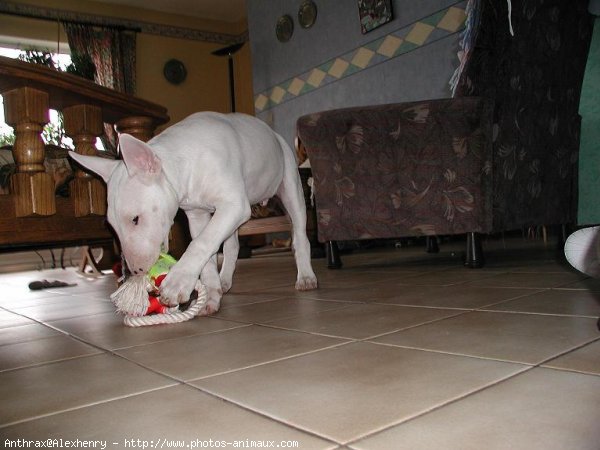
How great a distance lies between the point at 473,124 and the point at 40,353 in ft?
6.15

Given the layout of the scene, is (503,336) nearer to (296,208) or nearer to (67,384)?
(67,384)

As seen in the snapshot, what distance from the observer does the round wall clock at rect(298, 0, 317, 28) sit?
6121 millimetres

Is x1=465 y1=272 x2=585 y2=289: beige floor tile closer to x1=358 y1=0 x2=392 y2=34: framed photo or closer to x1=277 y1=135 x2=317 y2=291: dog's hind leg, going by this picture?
x1=277 y1=135 x2=317 y2=291: dog's hind leg

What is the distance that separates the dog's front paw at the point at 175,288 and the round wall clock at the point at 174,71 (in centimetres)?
759

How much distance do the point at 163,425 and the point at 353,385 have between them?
296mm

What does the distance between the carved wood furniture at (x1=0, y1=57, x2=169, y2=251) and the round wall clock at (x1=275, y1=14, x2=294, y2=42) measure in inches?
194

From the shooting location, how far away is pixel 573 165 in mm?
2828

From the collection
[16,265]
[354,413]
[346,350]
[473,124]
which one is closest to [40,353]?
[346,350]

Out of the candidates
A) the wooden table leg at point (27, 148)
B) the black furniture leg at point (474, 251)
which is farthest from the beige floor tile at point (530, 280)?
the wooden table leg at point (27, 148)

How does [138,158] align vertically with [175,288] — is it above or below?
above

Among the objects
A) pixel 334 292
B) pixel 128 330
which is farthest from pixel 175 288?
pixel 334 292

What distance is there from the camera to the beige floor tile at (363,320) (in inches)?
49.0

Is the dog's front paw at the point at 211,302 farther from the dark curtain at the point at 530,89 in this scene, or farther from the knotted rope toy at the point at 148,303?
the dark curtain at the point at 530,89

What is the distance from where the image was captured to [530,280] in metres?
1.86
